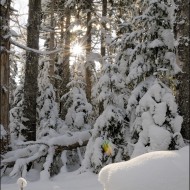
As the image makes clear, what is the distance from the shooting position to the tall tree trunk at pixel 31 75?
477 inches

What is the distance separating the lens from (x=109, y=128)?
32.3 feet

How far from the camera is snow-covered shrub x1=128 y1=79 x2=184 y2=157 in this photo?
28.4ft

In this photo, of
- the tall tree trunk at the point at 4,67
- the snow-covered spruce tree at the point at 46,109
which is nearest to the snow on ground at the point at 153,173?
the tall tree trunk at the point at 4,67

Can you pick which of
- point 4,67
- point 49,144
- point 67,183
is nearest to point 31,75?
point 4,67

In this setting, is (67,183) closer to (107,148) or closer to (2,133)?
(107,148)

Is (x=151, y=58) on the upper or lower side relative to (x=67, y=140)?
upper

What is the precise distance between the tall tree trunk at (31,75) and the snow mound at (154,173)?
7.87 metres

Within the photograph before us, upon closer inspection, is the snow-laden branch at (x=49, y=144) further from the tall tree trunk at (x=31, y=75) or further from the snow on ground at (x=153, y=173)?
the snow on ground at (x=153, y=173)

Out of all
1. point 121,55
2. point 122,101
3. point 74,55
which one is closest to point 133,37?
point 121,55

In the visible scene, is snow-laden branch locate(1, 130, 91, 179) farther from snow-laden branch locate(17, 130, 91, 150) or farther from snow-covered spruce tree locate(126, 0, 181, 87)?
snow-covered spruce tree locate(126, 0, 181, 87)

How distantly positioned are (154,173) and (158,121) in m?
4.73

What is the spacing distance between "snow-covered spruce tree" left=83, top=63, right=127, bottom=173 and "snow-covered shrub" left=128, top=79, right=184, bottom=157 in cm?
85

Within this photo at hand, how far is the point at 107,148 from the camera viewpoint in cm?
966

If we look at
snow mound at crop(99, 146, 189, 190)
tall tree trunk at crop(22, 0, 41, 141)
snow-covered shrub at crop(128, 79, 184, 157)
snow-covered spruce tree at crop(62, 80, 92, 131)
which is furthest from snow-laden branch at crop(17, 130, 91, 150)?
snow mound at crop(99, 146, 189, 190)
